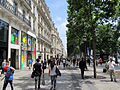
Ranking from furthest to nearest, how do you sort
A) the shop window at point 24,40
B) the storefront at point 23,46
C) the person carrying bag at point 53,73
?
the shop window at point 24,40
the storefront at point 23,46
the person carrying bag at point 53,73

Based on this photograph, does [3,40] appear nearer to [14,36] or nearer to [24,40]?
[14,36]

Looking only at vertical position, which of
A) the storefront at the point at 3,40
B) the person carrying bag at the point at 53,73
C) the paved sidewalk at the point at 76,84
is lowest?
the paved sidewalk at the point at 76,84

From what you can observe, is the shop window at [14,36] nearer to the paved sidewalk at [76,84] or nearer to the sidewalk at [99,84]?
the paved sidewalk at [76,84]

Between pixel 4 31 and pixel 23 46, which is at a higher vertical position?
pixel 4 31

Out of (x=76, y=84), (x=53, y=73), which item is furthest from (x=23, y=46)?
(x=53, y=73)

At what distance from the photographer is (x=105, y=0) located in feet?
31.6

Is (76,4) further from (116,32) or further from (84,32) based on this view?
(116,32)

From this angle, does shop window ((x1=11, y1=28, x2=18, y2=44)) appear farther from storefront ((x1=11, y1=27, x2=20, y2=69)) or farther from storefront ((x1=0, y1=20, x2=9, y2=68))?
storefront ((x1=0, y1=20, x2=9, y2=68))

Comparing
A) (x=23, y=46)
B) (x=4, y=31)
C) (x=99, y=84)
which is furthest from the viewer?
(x=23, y=46)

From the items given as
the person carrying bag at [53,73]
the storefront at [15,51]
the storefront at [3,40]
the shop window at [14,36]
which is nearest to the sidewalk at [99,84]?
the person carrying bag at [53,73]

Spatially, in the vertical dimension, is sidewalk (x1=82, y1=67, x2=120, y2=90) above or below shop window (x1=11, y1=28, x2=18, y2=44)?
below

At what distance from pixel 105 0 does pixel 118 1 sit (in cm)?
97

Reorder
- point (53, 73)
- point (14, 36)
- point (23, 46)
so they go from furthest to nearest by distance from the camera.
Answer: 1. point (23, 46)
2. point (14, 36)
3. point (53, 73)

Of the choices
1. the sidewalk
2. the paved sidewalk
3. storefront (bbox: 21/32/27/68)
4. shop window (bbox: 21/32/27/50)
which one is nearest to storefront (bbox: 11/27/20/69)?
storefront (bbox: 21/32/27/68)
